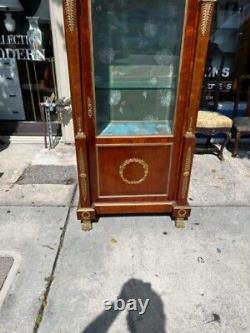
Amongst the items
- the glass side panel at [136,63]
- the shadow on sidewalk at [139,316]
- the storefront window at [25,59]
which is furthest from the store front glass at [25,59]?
the shadow on sidewalk at [139,316]

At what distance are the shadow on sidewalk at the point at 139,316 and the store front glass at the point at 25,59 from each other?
10.6 feet

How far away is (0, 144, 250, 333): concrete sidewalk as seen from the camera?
182 centimetres

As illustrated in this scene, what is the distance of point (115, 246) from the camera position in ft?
7.79

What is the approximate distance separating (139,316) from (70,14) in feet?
6.57

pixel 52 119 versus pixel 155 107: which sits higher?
pixel 155 107

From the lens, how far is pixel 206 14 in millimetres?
1785

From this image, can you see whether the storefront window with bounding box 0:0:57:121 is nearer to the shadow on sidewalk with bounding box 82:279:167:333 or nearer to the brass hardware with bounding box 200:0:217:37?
the brass hardware with bounding box 200:0:217:37

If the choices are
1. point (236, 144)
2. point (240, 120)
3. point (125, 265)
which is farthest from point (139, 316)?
point (240, 120)

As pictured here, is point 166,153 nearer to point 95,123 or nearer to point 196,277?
point 95,123

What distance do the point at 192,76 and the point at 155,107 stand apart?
0.49m

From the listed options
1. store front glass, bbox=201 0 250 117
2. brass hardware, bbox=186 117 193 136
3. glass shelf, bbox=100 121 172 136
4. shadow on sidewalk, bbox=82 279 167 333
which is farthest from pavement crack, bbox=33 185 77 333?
store front glass, bbox=201 0 250 117

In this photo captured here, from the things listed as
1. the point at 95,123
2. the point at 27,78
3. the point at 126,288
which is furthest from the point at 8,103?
the point at 126,288

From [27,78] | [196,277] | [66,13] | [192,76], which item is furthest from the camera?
[27,78]

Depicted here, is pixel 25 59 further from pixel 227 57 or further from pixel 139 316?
pixel 139 316
